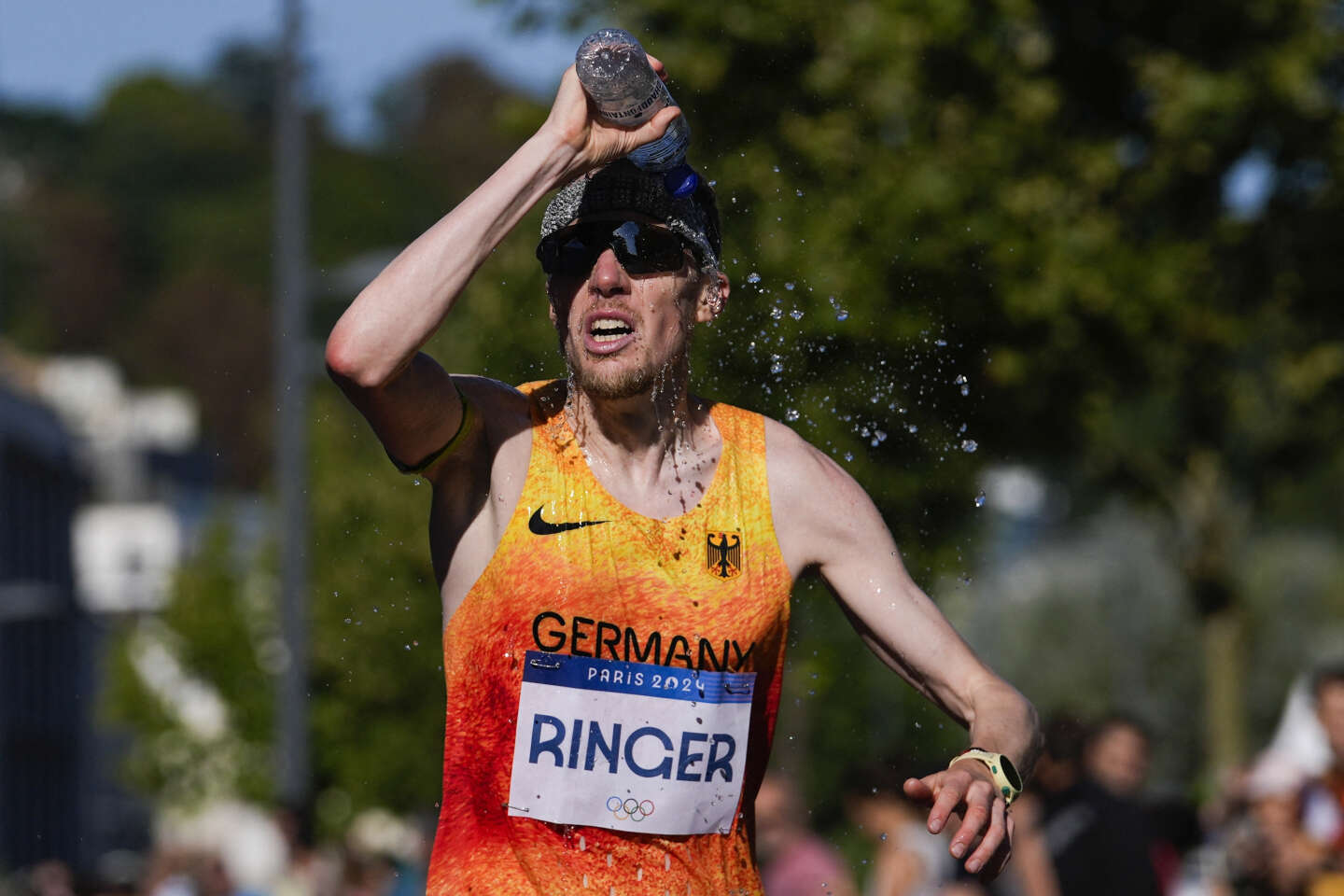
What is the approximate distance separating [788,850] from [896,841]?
590 millimetres

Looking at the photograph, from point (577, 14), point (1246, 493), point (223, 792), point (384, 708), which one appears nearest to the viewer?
point (577, 14)

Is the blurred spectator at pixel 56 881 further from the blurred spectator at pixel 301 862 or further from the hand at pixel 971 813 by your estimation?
the hand at pixel 971 813

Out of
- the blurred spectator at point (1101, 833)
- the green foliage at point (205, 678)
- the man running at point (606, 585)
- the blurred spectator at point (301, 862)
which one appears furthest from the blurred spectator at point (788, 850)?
the green foliage at point (205, 678)

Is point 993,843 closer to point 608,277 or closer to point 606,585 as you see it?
point 606,585

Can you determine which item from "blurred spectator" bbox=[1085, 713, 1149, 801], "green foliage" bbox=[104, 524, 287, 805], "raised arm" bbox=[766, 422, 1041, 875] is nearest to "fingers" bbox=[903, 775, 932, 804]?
"raised arm" bbox=[766, 422, 1041, 875]

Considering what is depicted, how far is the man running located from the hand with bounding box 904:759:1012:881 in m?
0.10

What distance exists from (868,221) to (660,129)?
15.9 feet

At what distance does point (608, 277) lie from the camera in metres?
3.73

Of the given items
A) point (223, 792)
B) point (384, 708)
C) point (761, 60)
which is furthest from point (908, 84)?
point (223, 792)

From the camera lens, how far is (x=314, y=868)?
12039mm

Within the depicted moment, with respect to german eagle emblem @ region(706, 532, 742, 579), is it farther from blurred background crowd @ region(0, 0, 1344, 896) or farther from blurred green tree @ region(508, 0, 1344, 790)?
blurred green tree @ region(508, 0, 1344, 790)

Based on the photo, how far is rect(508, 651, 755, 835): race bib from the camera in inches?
144

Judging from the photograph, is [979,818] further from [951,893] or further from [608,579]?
[951,893]

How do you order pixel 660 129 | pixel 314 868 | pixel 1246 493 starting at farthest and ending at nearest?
pixel 1246 493 → pixel 314 868 → pixel 660 129
